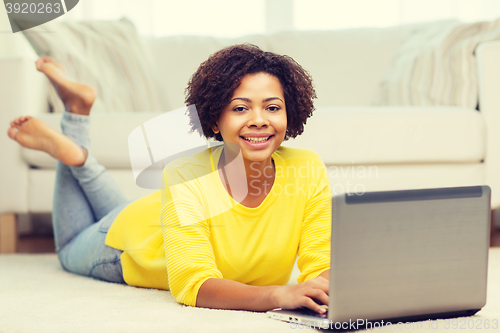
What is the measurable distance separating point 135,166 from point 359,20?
1.56 meters

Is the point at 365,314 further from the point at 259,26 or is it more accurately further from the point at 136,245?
the point at 259,26

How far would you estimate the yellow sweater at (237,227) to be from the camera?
79 centimetres

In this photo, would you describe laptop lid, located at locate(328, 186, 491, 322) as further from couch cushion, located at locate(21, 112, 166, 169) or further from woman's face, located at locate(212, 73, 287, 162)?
couch cushion, located at locate(21, 112, 166, 169)

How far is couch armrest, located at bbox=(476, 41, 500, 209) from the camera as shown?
1466mm

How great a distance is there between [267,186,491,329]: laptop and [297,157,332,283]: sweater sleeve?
0.20m

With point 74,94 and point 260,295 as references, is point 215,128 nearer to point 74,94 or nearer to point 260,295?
point 260,295

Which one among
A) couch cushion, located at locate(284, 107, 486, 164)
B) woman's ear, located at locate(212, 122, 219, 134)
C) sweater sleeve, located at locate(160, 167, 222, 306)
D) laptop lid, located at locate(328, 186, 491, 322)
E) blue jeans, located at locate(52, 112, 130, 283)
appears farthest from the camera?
couch cushion, located at locate(284, 107, 486, 164)

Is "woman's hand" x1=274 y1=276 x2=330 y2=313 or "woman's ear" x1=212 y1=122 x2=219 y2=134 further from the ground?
"woman's ear" x1=212 y1=122 x2=219 y2=134

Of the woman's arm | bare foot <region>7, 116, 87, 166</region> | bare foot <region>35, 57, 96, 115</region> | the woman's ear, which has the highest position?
bare foot <region>35, 57, 96, 115</region>

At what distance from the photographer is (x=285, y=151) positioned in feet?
3.18

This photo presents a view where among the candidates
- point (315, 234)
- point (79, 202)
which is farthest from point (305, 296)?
point (79, 202)

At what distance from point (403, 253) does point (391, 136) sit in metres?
0.91

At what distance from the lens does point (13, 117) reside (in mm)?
1484

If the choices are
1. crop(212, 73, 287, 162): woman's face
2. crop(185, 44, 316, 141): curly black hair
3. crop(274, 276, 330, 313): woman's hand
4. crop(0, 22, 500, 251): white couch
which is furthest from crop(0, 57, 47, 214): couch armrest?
crop(274, 276, 330, 313): woman's hand
